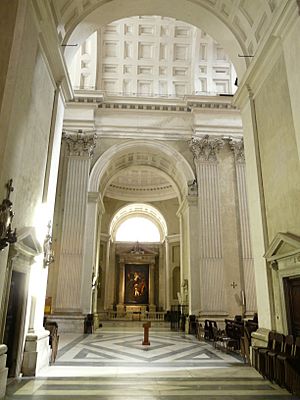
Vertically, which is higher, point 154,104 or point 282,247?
point 154,104

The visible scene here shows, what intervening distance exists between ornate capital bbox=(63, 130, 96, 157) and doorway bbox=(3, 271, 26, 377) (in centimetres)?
1055

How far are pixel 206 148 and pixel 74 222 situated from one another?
7175 millimetres

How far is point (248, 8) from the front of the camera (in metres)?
7.57

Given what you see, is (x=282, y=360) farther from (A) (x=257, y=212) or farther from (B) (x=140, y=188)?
(B) (x=140, y=188)

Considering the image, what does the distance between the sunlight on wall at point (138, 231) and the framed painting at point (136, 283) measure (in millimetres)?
3003

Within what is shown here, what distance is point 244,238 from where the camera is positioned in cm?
1476

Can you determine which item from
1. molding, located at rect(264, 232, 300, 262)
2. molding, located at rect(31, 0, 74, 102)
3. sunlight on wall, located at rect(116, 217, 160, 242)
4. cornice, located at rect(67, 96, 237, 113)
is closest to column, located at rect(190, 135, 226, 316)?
cornice, located at rect(67, 96, 237, 113)

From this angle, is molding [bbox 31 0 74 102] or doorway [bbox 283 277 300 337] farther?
molding [bbox 31 0 74 102]

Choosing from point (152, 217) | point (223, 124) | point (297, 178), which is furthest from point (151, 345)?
point (152, 217)

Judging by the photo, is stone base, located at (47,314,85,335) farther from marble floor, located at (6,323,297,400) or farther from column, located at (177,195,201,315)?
column, located at (177,195,201,315)

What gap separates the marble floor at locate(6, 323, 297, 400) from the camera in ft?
15.8

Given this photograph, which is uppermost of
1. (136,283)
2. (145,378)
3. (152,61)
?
(152,61)

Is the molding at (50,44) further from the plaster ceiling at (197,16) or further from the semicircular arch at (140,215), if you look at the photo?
the semicircular arch at (140,215)

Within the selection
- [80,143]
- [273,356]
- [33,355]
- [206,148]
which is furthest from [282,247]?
[80,143]
